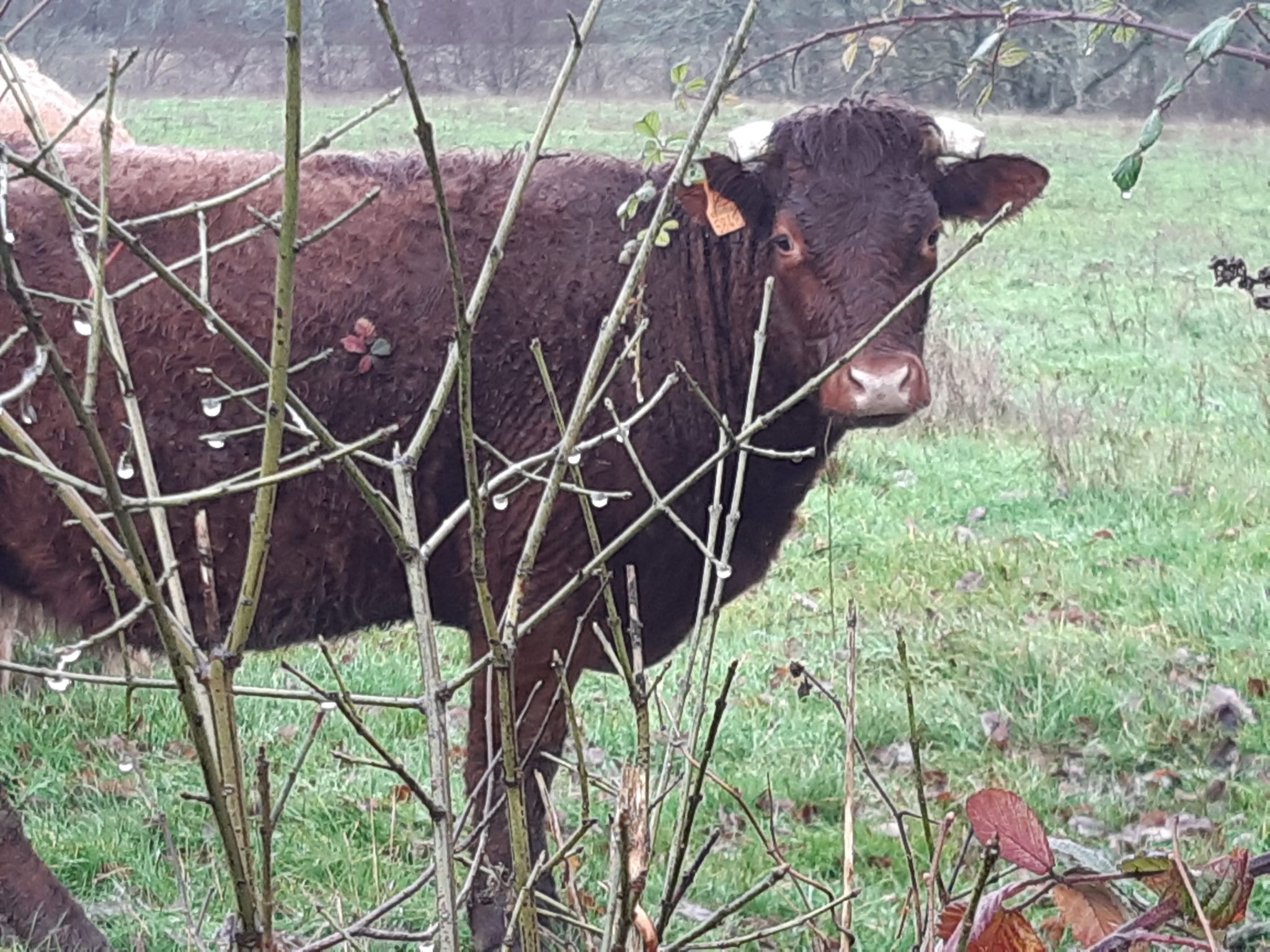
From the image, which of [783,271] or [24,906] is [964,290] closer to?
[783,271]

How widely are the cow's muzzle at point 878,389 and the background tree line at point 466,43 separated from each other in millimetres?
3653

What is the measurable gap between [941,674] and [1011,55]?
2.96m

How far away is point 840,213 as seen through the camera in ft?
12.1

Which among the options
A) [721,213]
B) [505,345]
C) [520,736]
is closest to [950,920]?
[520,736]

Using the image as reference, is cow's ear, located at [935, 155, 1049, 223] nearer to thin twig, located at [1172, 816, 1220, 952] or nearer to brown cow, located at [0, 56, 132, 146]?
thin twig, located at [1172, 816, 1220, 952]

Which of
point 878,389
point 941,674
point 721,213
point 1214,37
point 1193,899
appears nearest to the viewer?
point 1193,899

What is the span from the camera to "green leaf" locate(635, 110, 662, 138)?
2.18 metres

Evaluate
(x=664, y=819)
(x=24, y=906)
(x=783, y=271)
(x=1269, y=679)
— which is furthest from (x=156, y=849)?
(x=1269, y=679)

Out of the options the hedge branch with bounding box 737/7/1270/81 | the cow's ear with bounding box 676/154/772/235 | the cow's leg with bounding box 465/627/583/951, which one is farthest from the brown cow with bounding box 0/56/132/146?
the hedge branch with bounding box 737/7/1270/81

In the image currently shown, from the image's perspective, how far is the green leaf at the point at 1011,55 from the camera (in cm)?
262

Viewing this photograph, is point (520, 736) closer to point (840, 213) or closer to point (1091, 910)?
point (840, 213)

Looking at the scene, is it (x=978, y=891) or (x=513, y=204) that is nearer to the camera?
(x=978, y=891)

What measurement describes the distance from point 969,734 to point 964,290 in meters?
9.99

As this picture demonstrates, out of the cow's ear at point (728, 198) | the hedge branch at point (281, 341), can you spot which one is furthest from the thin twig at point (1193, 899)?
the cow's ear at point (728, 198)
